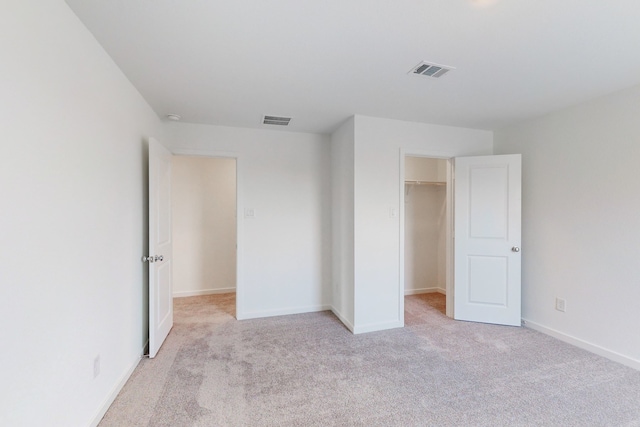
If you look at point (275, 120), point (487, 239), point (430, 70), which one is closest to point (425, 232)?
point (487, 239)

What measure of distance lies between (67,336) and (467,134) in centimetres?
408

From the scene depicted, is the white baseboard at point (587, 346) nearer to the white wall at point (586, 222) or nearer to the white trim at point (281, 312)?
the white wall at point (586, 222)

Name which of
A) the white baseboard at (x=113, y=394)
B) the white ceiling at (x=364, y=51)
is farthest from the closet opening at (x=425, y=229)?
the white baseboard at (x=113, y=394)

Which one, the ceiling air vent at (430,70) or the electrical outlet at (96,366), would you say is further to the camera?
the ceiling air vent at (430,70)

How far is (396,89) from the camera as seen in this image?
247cm

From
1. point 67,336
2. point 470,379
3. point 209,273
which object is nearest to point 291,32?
point 67,336

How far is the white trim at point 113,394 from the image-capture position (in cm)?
175

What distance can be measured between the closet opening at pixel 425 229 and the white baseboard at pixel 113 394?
11.8ft

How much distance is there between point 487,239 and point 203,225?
3.97 metres

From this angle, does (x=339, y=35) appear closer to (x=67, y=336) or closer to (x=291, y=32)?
(x=291, y=32)

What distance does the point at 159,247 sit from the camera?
2.75 metres

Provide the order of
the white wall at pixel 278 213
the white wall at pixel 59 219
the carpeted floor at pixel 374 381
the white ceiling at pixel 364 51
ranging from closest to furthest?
the white wall at pixel 59 219
the white ceiling at pixel 364 51
the carpeted floor at pixel 374 381
the white wall at pixel 278 213

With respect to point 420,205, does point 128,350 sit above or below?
below

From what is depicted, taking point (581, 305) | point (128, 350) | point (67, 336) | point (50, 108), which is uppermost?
point (50, 108)
